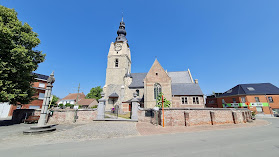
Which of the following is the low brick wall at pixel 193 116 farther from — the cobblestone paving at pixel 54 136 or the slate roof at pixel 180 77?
the slate roof at pixel 180 77

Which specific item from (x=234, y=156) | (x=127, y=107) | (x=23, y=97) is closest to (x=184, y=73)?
(x=127, y=107)

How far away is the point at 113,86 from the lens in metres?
32.3

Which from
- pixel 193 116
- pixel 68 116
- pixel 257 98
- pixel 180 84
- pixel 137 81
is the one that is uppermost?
pixel 137 81

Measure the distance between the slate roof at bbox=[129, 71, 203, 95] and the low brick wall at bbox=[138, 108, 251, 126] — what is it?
12.0 meters

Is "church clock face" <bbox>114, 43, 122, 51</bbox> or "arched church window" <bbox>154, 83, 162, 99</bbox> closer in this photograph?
"arched church window" <bbox>154, 83, 162, 99</bbox>

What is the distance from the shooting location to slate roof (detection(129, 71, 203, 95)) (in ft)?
86.9

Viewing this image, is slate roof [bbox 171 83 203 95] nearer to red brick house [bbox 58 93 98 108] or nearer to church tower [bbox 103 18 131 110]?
church tower [bbox 103 18 131 110]

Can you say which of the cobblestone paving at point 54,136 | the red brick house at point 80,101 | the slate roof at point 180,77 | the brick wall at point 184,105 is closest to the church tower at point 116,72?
the brick wall at point 184,105

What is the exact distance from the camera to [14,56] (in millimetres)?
10695

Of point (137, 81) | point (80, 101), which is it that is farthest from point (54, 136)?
point (80, 101)

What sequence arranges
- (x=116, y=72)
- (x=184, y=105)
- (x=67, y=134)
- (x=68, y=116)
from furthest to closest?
1. (x=116, y=72)
2. (x=184, y=105)
3. (x=68, y=116)
4. (x=67, y=134)

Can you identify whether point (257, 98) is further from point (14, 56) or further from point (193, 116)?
point (14, 56)

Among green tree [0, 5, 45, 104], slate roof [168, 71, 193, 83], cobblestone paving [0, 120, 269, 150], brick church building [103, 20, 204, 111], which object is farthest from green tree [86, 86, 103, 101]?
cobblestone paving [0, 120, 269, 150]

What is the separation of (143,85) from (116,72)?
9485mm
